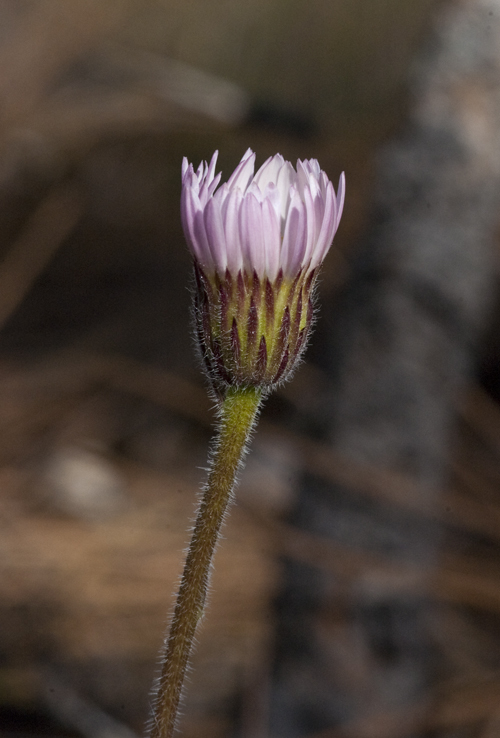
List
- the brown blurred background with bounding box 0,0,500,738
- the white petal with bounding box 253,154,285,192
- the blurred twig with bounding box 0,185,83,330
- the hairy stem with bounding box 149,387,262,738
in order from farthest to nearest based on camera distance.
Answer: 1. the blurred twig with bounding box 0,185,83,330
2. the brown blurred background with bounding box 0,0,500,738
3. the white petal with bounding box 253,154,285,192
4. the hairy stem with bounding box 149,387,262,738

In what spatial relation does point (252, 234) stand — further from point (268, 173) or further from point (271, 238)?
point (268, 173)

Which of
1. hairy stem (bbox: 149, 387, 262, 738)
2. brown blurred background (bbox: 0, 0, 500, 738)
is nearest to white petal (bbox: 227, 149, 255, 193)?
hairy stem (bbox: 149, 387, 262, 738)

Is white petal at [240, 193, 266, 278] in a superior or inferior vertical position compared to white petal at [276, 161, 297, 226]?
inferior

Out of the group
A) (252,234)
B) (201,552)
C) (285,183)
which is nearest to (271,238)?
(252,234)

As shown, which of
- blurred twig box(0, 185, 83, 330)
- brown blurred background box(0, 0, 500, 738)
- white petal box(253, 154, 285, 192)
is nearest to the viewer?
white petal box(253, 154, 285, 192)

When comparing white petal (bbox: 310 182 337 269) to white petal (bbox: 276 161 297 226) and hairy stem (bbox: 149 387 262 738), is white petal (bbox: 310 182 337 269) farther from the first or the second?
hairy stem (bbox: 149 387 262 738)

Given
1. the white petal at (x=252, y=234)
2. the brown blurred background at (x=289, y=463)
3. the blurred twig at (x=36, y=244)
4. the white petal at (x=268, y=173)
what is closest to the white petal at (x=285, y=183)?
the white petal at (x=268, y=173)
